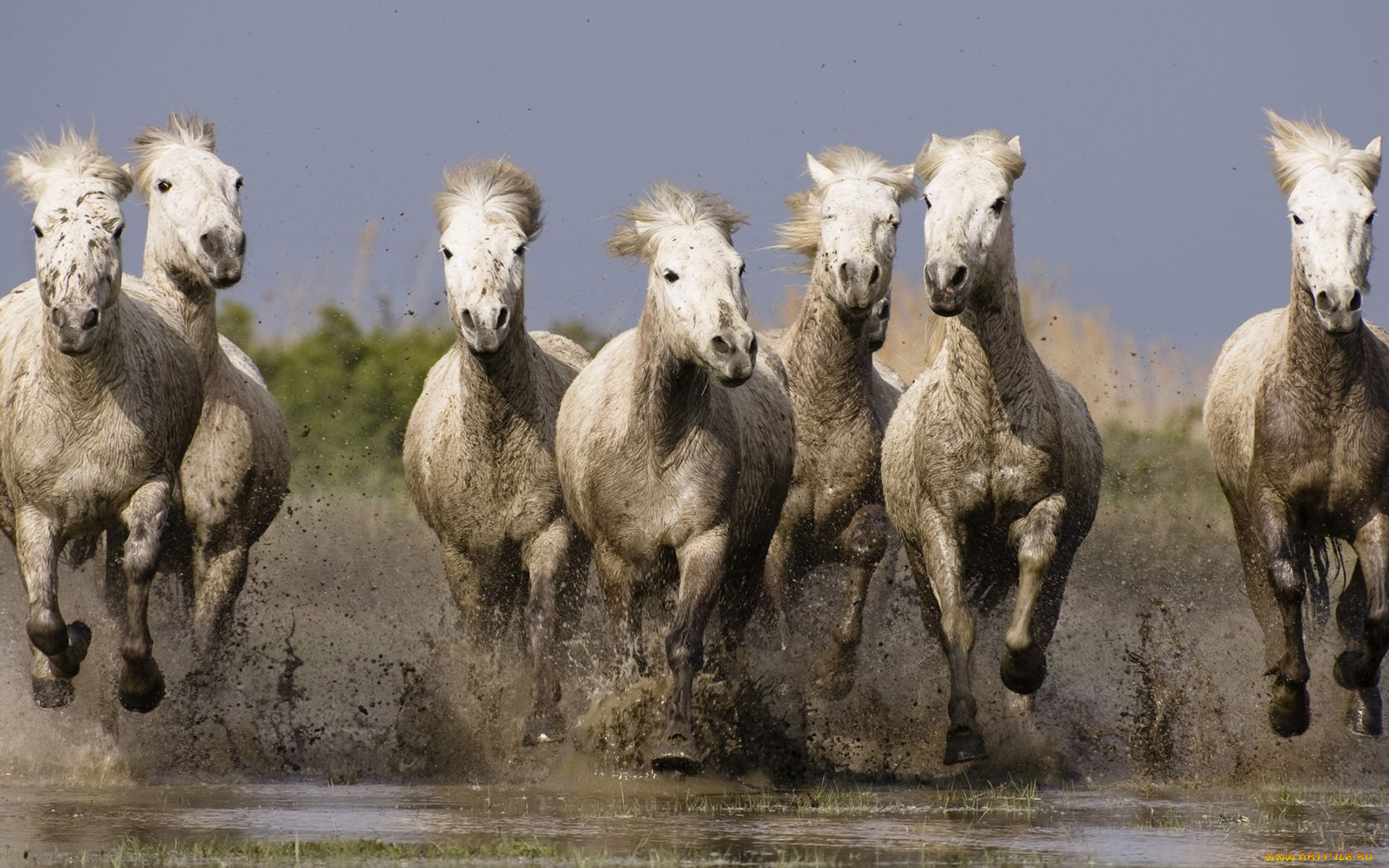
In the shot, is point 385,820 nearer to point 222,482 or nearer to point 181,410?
point 181,410

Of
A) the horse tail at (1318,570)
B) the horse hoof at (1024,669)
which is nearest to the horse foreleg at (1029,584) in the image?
the horse hoof at (1024,669)

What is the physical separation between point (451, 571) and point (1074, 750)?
3.07 meters

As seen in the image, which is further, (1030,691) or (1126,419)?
(1126,419)

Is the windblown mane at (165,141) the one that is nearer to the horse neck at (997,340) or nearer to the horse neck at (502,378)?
the horse neck at (502,378)

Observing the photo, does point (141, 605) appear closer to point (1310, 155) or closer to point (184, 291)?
point (184, 291)

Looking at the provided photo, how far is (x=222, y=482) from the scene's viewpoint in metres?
10.9

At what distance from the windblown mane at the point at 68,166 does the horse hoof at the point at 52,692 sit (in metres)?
2.11

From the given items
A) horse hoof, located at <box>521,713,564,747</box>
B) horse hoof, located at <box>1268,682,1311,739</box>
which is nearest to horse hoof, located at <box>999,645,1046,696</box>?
horse hoof, located at <box>1268,682,1311,739</box>

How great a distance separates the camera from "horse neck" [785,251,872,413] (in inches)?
444

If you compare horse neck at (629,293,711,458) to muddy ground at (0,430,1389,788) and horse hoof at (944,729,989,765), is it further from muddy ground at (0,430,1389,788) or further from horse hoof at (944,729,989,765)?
horse hoof at (944,729,989,765)

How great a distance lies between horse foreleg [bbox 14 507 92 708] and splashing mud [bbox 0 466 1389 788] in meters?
0.64

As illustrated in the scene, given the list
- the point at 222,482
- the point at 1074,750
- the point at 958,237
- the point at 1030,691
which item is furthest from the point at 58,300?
the point at 1074,750

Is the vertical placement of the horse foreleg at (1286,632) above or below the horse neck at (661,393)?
below

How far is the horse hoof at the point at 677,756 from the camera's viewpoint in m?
8.54
